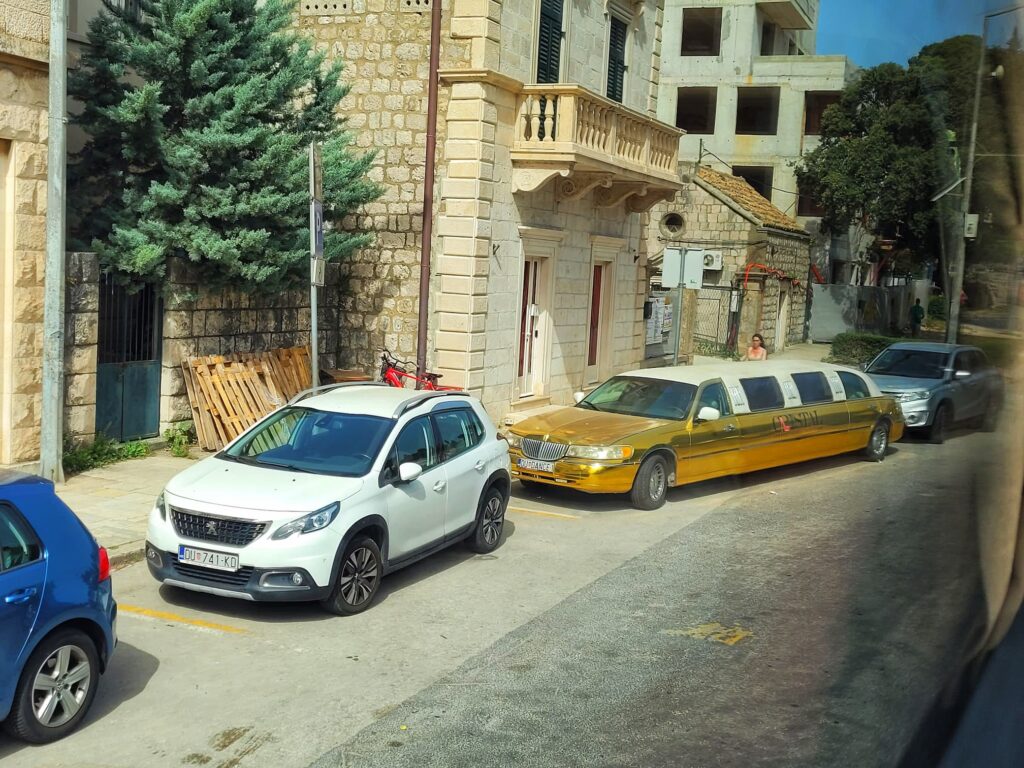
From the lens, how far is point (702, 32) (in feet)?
7.61

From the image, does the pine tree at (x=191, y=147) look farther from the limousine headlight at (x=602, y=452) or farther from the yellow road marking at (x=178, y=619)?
the yellow road marking at (x=178, y=619)

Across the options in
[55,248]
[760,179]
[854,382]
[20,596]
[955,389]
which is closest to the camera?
[955,389]

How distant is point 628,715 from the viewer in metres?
5.59

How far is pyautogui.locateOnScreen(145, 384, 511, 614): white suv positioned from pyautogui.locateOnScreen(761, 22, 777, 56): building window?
22.1 ft

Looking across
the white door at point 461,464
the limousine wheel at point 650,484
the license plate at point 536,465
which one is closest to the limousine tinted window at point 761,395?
the limousine wheel at point 650,484

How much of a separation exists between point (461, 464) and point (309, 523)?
2169 millimetres

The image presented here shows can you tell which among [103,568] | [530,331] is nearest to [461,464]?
[103,568]

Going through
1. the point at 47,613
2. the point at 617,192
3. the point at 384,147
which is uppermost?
the point at 384,147

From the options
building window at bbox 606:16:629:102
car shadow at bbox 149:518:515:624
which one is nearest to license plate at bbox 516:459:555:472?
car shadow at bbox 149:518:515:624

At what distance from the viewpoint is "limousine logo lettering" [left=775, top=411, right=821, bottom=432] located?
1322cm

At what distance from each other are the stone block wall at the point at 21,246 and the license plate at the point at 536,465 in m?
5.32

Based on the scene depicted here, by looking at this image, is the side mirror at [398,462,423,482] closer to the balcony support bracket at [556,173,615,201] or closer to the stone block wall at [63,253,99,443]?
the stone block wall at [63,253,99,443]

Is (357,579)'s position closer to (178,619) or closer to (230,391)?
(178,619)

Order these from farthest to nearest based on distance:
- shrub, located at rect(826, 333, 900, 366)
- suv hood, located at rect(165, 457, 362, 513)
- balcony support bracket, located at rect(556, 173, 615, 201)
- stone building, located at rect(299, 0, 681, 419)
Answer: balcony support bracket, located at rect(556, 173, 615, 201)
stone building, located at rect(299, 0, 681, 419)
suv hood, located at rect(165, 457, 362, 513)
shrub, located at rect(826, 333, 900, 366)
